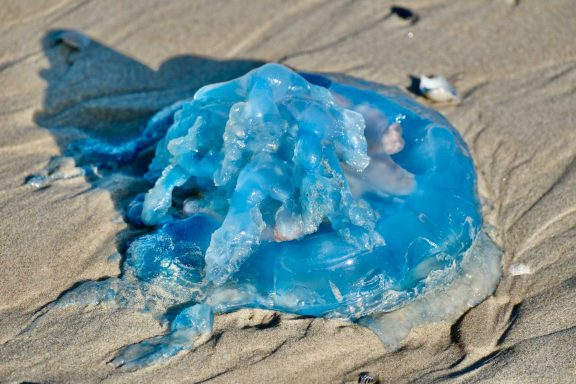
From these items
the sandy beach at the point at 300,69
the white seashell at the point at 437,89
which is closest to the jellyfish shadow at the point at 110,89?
the sandy beach at the point at 300,69

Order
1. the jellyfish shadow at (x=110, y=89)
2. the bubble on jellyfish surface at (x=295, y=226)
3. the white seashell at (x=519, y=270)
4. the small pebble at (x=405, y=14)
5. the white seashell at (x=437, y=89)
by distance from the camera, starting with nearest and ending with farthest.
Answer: the bubble on jellyfish surface at (x=295, y=226) → the white seashell at (x=519, y=270) → the jellyfish shadow at (x=110, y=89) → the white seashell at (x=437, y=89) → the small pebble at (x=405, y=14)

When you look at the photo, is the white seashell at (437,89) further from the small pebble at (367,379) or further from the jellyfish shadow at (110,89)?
the small pebble at (367,379)

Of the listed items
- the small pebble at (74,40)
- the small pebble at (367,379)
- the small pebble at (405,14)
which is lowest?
the small pebble at (367,379)

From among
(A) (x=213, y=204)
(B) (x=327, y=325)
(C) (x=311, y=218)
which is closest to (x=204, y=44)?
(A) (x=213, y=204)

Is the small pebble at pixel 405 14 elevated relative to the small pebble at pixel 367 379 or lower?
elevated

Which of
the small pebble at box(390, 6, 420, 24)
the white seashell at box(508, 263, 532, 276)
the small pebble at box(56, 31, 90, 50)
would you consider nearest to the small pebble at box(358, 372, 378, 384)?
the white seashell at box(508, 263, 532, 276)

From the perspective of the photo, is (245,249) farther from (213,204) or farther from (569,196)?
(569,196)

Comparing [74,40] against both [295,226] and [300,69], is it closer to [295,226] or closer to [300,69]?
[300,69]
